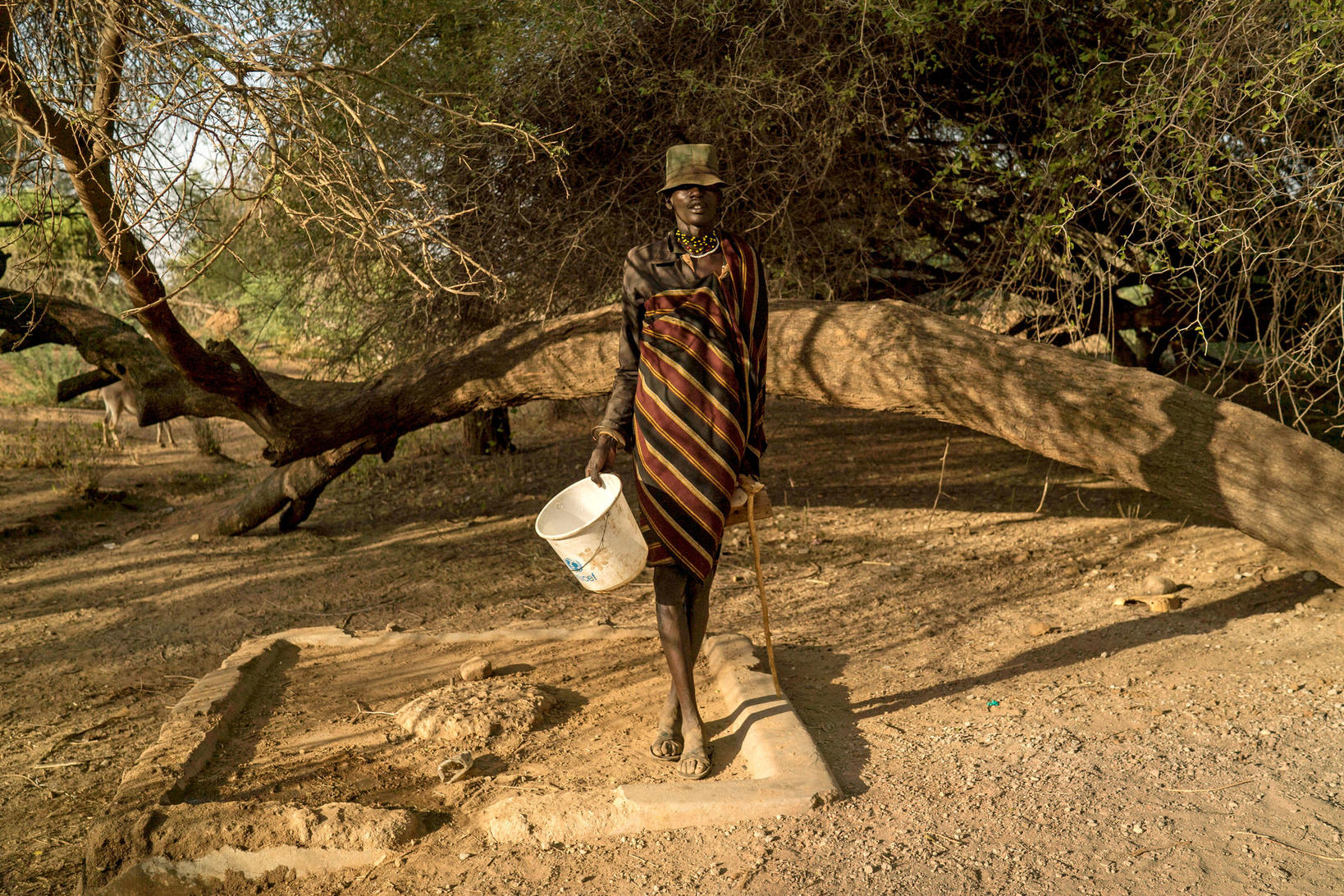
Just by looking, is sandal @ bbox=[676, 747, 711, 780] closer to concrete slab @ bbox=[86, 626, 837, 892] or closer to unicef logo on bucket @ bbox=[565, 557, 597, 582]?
concrete slab @ bbox=[86, 626, 837, 892]

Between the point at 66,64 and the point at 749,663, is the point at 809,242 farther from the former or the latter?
the point at 66,64

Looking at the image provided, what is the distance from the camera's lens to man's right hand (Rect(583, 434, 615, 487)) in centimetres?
307

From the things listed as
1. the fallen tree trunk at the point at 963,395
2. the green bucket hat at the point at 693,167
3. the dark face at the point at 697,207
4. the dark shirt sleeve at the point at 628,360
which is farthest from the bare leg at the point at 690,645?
the fallen tree trunk at the point at 963,395

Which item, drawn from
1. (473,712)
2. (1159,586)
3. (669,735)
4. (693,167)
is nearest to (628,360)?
(693,167)

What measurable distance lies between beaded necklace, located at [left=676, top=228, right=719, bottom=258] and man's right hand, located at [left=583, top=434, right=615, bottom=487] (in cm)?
64

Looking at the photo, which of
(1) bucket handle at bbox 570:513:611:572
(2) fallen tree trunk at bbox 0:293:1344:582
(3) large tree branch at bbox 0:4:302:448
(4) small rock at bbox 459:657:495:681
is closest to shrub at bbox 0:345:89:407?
(2) fallen tree trunk at bbox 0:293:1344:582

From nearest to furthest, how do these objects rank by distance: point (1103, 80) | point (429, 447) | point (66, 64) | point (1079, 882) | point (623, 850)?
point (1079, 882)
point (623, 850)
point (66, 64)
point (1103, 80)
point (429, 447)

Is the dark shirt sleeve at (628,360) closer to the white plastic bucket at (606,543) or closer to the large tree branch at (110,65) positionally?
the white plastic bucket at (606,543)

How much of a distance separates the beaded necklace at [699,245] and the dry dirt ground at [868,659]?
5.32ft

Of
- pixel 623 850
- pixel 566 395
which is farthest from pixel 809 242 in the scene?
pixel 623 850

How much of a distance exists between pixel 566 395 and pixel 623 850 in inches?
138

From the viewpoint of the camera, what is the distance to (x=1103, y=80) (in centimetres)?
526

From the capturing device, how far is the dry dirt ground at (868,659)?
2639 millimetres

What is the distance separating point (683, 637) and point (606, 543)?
492 mm
